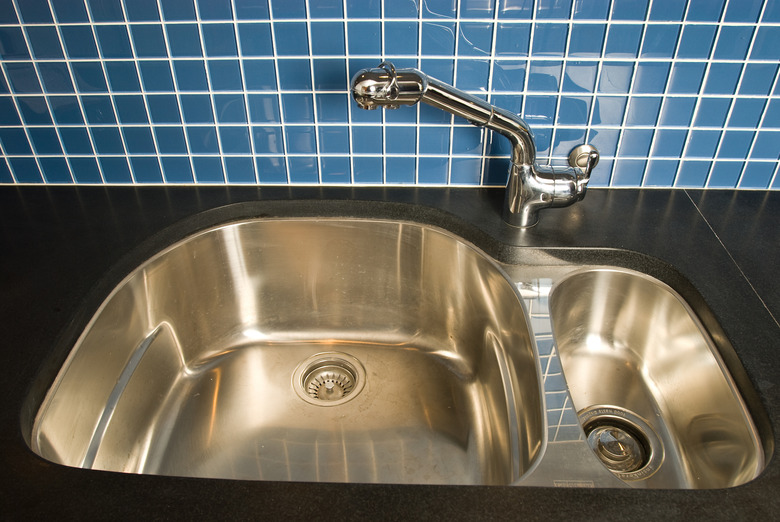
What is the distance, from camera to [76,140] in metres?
1.05

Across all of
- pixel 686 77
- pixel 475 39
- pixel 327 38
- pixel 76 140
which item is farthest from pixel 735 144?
pixel 76 140

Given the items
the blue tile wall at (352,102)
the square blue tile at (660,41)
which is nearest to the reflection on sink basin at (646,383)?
the blue tile wall at (352,102)

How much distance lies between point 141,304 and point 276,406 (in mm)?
268

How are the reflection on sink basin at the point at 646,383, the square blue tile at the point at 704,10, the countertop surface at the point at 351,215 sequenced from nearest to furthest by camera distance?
1. the countertop surface at the point at 351,215
2. the reflection on sink basin at the point at 646,383
3. the square blue tile at the point at 704,10

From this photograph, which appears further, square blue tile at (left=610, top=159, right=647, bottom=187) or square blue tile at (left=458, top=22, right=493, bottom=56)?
square blue tile at (left=610, top=159, right=647, bottom=187)

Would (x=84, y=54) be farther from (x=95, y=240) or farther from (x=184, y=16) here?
(x=95, y=240)

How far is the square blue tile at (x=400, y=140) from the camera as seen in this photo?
1.03 meters

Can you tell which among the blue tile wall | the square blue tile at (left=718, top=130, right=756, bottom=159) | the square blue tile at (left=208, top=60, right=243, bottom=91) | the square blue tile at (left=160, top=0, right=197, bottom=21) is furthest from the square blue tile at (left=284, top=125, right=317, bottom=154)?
the square blue tile at (left=718, top=130, right=756, bottom=159)

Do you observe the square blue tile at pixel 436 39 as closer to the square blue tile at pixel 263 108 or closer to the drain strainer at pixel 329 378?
the square blue tile at pixel 263 108

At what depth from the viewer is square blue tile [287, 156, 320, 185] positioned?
41.9 inches

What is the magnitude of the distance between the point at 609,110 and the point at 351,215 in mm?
458

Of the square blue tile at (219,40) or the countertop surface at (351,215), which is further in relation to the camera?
the square blue tile at (219,40)

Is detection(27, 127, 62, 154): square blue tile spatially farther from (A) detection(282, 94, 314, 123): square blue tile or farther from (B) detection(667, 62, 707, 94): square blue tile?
(B) detection(667, 62, 707, 94): square blue tile

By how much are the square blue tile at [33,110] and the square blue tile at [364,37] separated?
523 millimetres
